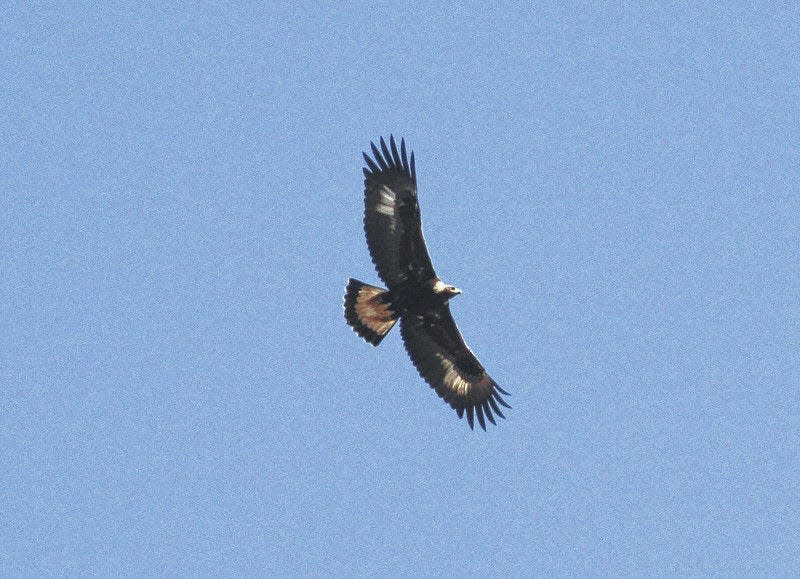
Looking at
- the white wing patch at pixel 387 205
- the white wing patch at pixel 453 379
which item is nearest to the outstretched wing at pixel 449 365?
the white wing patch at pixel 453 379

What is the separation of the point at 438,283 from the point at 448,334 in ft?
3.91

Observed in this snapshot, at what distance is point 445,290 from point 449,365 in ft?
5.67

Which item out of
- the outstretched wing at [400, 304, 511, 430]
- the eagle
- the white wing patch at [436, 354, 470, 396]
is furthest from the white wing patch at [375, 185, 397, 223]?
the white wing patch at [436, 354, 470, 396]

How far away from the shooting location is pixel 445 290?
935 inches

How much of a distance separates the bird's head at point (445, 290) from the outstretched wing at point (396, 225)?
17cm

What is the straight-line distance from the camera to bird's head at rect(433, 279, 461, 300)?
77.9 ft

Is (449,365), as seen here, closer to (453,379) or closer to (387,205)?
(453,379)

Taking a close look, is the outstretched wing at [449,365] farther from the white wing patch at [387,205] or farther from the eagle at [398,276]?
the white wing patch at [387,205]

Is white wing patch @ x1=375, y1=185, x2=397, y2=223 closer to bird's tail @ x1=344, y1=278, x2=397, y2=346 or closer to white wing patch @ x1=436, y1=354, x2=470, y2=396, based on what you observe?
bird's tail @ x1=344, y1=278, x2=397, y2=346

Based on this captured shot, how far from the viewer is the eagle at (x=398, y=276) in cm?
2372

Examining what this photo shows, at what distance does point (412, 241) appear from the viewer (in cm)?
2366

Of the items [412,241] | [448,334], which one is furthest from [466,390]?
[412,241]

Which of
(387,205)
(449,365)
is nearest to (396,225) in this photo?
(387,205)

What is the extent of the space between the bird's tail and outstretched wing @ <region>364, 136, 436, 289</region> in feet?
0.91
